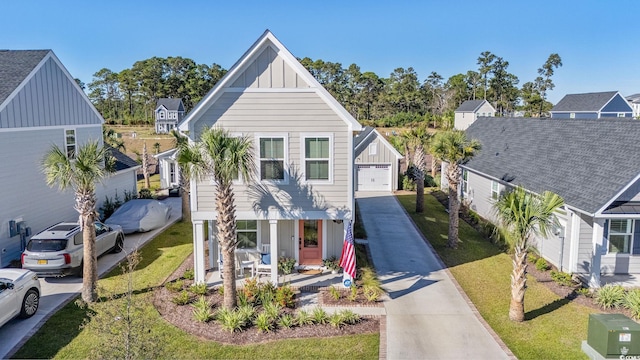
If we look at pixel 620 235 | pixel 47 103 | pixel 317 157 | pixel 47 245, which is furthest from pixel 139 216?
pixel 620 235

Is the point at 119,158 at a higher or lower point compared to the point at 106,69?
lower

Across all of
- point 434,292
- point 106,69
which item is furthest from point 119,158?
point 106,69

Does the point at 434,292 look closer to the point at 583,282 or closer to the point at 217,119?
the point at 583,282

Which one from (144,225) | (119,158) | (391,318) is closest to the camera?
(391,318)

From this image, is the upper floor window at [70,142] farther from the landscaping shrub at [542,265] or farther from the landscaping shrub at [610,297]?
the landscaping shrub at [610,297]

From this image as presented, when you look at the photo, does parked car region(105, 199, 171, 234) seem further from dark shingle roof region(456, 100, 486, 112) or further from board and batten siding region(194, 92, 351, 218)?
dark shingle roof region(456, 100, 486, 112)

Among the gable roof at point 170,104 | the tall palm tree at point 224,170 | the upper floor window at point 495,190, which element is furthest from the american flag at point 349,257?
the gable roof at point 170,104

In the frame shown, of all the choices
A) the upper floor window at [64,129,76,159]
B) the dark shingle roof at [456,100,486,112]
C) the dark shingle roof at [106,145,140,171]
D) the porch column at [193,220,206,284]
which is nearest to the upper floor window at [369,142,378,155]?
the dark shingle roof at [106,145,140,171]
